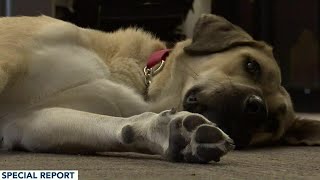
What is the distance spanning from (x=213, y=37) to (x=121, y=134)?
0.83m

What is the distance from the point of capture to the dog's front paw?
1.44m

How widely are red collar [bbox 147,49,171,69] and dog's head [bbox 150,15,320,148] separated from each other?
0.14 feet

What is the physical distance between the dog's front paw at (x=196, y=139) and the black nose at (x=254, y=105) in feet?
1.78

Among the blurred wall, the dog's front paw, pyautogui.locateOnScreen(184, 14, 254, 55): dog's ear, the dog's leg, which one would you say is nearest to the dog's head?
pyautogui.locateOnScreen(184, 14, 254, 55): dog's ear

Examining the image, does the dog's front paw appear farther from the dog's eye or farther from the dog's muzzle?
the dog's eye

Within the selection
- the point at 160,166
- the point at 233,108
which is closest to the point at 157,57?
the point at 233,108

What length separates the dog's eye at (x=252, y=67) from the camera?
7.32 feet

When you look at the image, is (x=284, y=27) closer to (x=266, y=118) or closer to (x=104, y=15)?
(x=104, y=15)

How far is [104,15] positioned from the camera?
4496 mm

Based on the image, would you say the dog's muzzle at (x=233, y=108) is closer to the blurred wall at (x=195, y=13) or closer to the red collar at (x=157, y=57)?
the red collar at (x=157, y=57)

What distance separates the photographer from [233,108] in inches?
78.3

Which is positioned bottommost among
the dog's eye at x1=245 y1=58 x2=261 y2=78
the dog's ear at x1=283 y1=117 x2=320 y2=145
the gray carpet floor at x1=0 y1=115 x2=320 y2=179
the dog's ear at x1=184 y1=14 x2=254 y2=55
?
the dog's ear at x1=283 y1=117 x2=320 y2=145

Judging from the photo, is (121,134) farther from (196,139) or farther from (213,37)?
(213,37)

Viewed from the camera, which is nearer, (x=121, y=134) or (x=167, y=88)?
(x=121, y=134)
